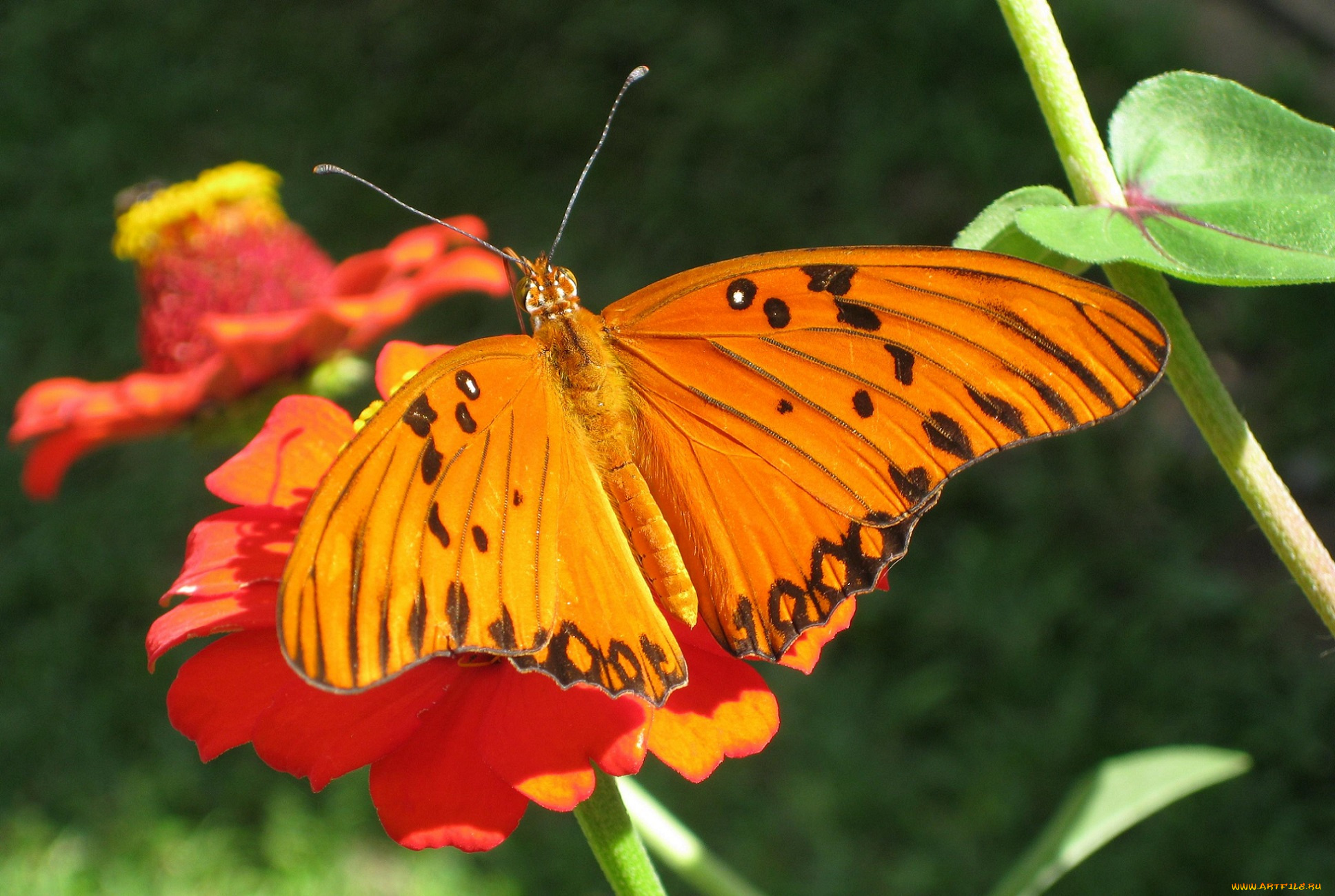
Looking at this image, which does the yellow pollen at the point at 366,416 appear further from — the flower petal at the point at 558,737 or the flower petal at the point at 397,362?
the flower petal at the point at 558,737

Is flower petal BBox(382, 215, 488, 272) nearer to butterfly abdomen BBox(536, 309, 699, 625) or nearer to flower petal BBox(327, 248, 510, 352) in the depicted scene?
flower petal BBox(327, 248, 510, 352)

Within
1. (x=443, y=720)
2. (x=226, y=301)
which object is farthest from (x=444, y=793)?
(x=226, y=301)

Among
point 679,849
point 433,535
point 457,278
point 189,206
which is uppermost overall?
point 189,206

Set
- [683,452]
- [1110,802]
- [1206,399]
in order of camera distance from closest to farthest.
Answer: [1206,399]
[683,452]
[1110,802]

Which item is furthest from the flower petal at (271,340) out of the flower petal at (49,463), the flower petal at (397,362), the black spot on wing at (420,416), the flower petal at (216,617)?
the black spot on wing at (420,416)

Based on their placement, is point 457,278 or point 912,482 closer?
point 912,482

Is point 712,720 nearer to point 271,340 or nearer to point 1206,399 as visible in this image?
point 1206,399

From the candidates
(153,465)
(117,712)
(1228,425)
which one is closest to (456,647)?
(1228,425)
